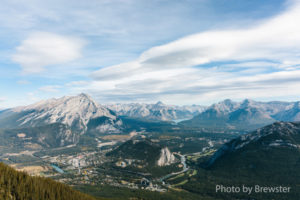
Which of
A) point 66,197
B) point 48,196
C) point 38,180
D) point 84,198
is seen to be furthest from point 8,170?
point 84,198

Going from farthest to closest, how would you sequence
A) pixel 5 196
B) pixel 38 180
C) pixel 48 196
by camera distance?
1. pixel 38 180
2. pixel 48 196
3. pixel 5 196

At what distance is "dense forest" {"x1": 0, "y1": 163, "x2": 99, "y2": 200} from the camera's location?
5032 inches

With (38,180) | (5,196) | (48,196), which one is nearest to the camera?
(5,196)

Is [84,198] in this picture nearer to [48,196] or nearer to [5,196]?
[48,196]

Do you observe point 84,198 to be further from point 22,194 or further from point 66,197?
point 22,194

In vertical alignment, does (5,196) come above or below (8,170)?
below

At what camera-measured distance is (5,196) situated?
121938 mm

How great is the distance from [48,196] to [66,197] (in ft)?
42.5

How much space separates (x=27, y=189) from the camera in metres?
136

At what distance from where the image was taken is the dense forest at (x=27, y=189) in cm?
12781

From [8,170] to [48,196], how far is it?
3615 cm

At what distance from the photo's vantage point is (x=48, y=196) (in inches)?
5566

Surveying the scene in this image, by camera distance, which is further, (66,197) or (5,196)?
(66,197)

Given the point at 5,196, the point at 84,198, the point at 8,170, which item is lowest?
the point at 84,198
